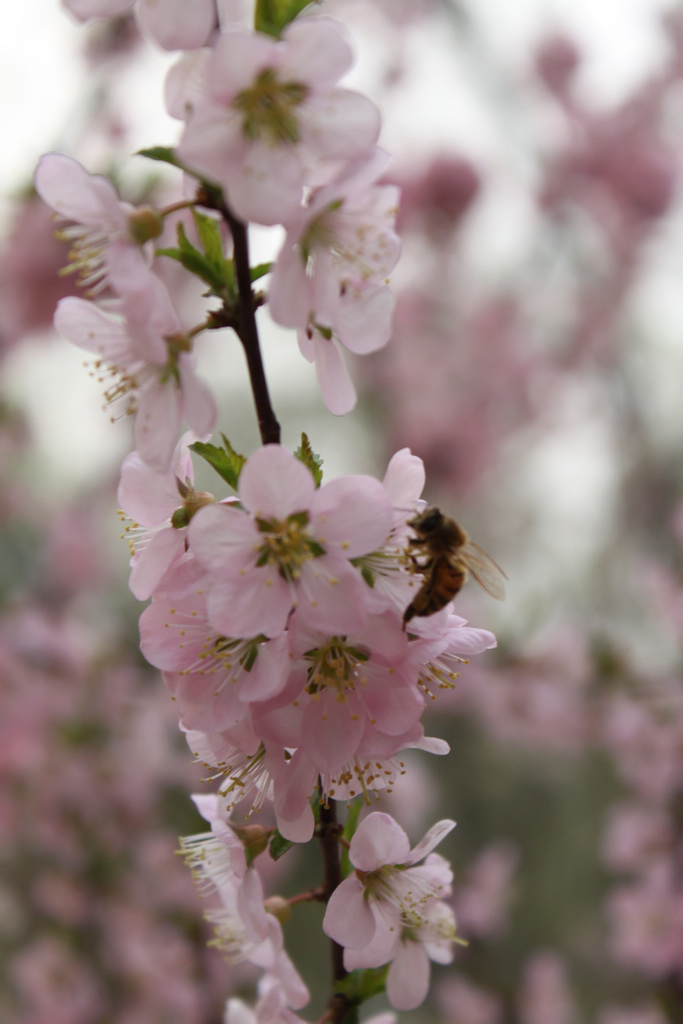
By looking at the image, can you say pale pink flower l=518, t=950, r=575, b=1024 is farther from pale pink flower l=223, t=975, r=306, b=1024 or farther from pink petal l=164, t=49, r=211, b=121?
pink petal l=164, t=49, r=211, b=121

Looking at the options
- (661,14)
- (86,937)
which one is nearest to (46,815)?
(86,937)

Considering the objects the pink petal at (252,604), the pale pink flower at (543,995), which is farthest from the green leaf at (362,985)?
the pale pink flower at (543,995)

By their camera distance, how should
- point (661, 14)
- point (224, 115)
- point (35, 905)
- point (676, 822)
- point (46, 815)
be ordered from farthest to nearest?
point (661, 14) < point (35, 905) < point (46, 815) < point (676, 822) < point (224, 115)

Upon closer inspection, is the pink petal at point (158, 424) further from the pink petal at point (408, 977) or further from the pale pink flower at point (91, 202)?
the pink petal at point (408, 977)

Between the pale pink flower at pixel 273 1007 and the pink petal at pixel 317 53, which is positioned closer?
the pink petal at pixel 317 53

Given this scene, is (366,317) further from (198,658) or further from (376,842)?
(376,842)

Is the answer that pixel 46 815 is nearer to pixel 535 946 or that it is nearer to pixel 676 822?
pixel 676 822

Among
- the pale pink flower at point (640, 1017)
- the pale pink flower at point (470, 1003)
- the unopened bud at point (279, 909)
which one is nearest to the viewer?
the unopened bud at point (279, 909)

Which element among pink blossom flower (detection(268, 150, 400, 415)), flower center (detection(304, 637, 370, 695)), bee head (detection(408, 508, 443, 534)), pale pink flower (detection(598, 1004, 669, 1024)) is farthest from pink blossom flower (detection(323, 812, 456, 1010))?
pale pink flower (detection(598, 1004, 669, 1024))
